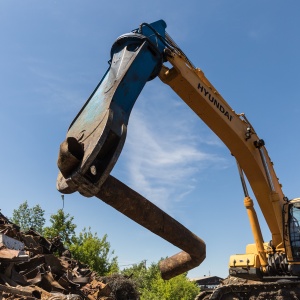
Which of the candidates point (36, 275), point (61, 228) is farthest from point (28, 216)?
point (36, 275)

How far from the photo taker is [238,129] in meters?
9.34

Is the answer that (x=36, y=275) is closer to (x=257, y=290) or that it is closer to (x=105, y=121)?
(x=257, y=290)

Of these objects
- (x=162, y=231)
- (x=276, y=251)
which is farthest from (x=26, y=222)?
(x=162, y=231)

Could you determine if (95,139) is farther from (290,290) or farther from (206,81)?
(290,290)

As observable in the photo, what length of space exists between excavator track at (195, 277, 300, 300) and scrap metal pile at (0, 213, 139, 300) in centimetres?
329

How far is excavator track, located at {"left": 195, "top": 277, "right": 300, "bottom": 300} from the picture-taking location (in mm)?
9102

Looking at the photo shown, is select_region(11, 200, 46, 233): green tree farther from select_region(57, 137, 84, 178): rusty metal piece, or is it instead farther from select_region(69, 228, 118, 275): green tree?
select_region(57, 137, 84, 178): rusty metal piece

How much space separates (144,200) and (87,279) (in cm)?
918

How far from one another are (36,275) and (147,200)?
22.6 feet

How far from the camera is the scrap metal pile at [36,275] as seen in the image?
7663mm

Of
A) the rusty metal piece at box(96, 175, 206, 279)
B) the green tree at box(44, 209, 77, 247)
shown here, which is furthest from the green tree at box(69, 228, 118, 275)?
the rusty metal piece at box(96, 175, 206, 279)

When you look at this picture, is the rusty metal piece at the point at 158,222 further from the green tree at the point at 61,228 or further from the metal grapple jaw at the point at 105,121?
the green tree at the point at 61,228

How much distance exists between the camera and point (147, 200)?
127 inches

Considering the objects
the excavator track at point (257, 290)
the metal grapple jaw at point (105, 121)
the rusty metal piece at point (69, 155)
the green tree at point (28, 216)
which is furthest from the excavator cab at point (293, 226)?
the green tree at point (28, 216)
